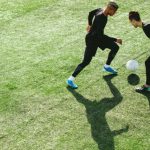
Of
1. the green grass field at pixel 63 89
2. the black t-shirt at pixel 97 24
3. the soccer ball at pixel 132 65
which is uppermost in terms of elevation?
the black t-shirt at pixel 97 24

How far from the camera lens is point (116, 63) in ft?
38.6

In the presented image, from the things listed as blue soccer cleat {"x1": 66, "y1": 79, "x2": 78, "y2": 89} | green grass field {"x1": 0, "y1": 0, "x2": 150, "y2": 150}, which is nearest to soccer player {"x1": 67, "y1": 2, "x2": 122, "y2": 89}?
blue soccer cleat {"x1": 66, "y1": 79, "x2": 78, "y2": 89}

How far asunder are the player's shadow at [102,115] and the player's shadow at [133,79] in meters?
0.51

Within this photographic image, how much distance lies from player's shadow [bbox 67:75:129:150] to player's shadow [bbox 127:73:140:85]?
515mm

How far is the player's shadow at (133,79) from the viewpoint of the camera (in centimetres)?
1076

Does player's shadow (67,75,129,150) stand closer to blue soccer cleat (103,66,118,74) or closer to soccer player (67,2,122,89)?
blue soccer cleat (103,66,118,74)

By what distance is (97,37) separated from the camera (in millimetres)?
10016

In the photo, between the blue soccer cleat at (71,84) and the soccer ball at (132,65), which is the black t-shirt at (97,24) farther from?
the blue soccer cleat at (71,84)

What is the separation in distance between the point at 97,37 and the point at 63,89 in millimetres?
1611

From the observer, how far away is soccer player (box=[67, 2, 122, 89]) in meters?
9.64

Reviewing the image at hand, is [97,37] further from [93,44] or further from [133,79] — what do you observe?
[133,79]

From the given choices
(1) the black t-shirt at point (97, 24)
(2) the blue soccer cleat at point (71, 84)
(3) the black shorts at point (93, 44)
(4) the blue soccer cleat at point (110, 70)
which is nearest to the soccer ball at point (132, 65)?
(4) the blue soccer cleat at point (110, 70)

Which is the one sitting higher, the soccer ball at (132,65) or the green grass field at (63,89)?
the soccer ball at (132,65)

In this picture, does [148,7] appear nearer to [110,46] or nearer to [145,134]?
[110,46]
